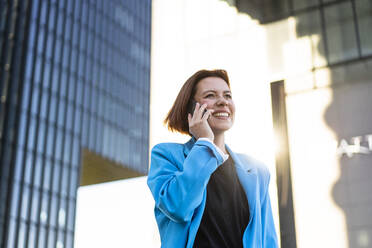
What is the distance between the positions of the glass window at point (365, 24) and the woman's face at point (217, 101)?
108 inches

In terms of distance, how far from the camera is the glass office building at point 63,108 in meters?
35.6

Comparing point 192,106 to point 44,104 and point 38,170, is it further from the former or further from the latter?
point 44,104

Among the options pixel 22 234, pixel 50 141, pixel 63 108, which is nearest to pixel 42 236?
pixel 22 234

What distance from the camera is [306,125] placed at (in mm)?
4977

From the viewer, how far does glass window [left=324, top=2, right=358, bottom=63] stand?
5.07 meters

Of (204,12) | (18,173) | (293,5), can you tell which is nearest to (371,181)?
(293,5)

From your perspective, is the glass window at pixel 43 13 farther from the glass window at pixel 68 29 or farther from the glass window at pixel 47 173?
the glass window at pixel 47 173

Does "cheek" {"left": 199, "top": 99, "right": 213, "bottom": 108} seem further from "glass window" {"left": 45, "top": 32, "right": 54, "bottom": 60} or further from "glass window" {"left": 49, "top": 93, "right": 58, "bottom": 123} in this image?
"glass window" {"left": 45, "top": 32, "right": 54, "bottom": 60}

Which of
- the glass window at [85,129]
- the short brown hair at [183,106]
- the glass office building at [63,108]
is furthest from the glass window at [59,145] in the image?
the short brown hair at [183,106]

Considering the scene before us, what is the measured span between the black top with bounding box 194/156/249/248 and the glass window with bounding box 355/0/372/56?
3.05 metres

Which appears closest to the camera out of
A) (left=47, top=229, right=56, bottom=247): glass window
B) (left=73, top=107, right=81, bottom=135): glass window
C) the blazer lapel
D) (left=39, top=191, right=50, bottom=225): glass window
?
the blazer lapel

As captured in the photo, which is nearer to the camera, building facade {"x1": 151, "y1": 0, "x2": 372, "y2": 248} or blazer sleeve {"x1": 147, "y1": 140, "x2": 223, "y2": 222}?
blazer sleeve {"x1": 147, "y1": 140, "x2": 223, "y2": 222}

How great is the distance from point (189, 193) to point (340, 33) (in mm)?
3725

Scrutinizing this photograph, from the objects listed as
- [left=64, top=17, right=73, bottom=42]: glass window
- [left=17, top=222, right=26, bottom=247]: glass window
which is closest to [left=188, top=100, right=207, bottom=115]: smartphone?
[left=17, top=222, right=26, bottom=247]: glass window
